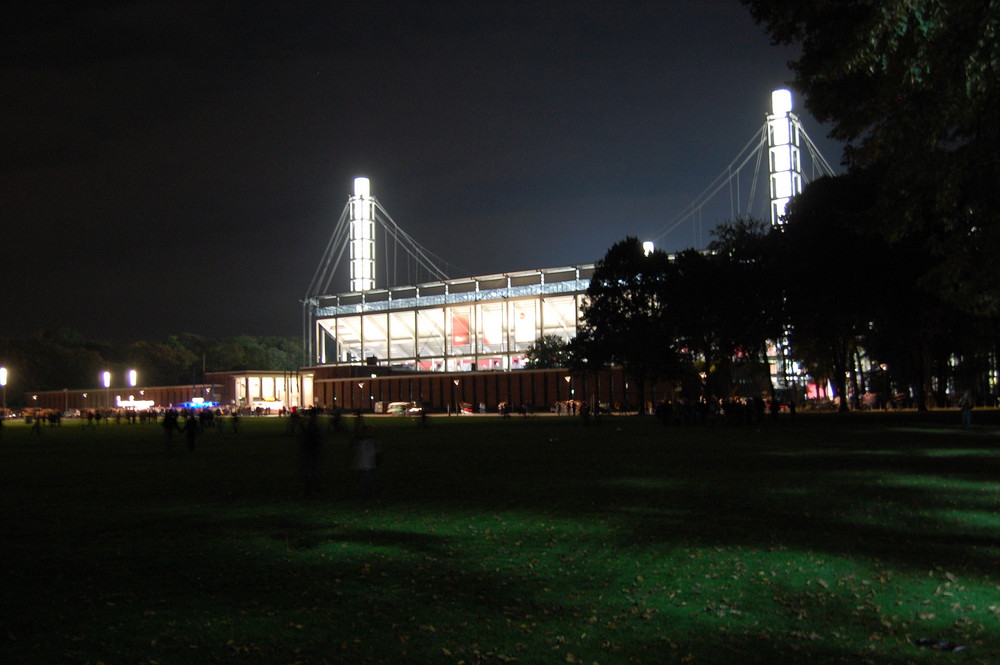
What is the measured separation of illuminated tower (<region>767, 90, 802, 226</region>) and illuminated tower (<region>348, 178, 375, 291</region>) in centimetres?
7314

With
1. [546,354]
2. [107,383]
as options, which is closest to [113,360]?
[107,383]

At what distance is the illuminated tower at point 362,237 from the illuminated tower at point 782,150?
73.1 meters

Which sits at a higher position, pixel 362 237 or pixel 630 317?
pixel 362 237

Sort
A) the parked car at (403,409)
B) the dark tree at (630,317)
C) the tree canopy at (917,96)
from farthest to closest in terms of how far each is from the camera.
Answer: the parked car at (403,409) < the dark tree at (630,317) < the tree canopy at (917,96)

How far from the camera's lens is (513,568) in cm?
1021

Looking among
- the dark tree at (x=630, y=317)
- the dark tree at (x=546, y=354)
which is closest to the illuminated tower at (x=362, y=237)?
the dark tree at (x=546, y=354)

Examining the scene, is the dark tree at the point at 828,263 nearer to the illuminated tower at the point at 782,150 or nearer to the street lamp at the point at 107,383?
the illuminated tower at the point at 782,150

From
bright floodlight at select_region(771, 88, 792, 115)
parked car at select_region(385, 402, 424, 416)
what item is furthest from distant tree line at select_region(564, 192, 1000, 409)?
bright floodlight at select_region(771, 88, 792, 115)

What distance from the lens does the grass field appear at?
7.27 metres

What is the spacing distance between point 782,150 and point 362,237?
80136 mm

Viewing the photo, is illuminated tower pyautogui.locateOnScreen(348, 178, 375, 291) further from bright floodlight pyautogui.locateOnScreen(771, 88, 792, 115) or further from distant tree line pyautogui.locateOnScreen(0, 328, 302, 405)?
bright floodlight pyautogui.locateOnScreen(771, 88, 792, 115)

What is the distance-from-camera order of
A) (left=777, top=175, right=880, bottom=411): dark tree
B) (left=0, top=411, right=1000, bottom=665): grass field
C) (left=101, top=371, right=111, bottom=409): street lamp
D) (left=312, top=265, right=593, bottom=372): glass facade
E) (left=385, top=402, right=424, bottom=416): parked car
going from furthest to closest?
1. (left=101, top=371, right=111, bottom=409): street lamp
2. (left=312, top=265, right=593, bottom=372): glass facade
3. (left=385, top=402, right=424, bottom=416): parked car
4. (left=777, top=175, right=880, bottom=411): dark tree
5. (left=0, top=411, right=1000, bottom=665): grass field

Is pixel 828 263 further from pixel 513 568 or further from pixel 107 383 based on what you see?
pixel 107 383

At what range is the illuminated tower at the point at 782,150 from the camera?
139250 mm
